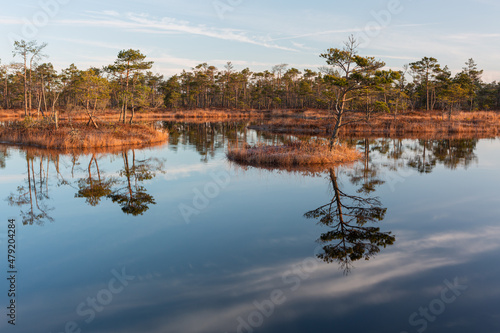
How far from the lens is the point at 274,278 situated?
8.01m

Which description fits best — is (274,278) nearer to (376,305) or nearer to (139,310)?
(376,305)

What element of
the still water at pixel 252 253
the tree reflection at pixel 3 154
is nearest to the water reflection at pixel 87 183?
the still water at pixel 252 253

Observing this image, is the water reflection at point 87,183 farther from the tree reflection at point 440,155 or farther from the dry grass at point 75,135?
the tree reflection at point 440,155

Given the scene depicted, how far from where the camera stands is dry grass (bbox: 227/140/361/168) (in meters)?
22.7

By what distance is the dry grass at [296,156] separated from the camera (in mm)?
22688

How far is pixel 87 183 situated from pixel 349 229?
13.5 meters

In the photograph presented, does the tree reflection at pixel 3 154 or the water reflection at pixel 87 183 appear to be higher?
the tree reflection at pixel 3 154

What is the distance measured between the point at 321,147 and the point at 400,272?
1669 cm

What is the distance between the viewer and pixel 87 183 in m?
17.8

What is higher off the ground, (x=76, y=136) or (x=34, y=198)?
(x=76, y=136)

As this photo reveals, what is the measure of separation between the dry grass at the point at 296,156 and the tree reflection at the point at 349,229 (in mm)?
6890

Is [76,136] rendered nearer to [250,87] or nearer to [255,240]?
[255,240]

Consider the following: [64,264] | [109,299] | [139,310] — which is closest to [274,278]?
[139,310]

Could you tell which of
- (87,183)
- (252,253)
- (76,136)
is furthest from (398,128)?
(252,253)
